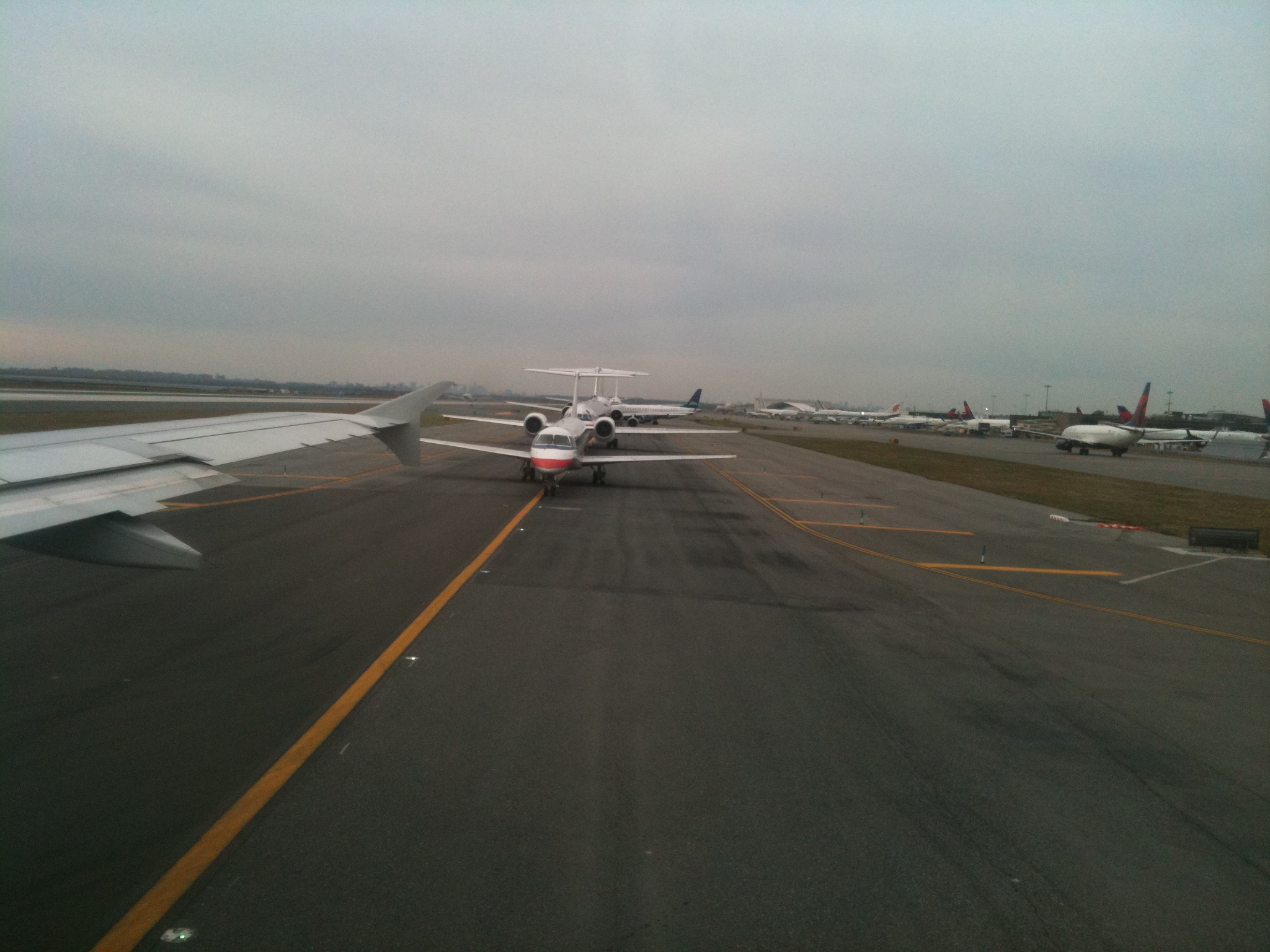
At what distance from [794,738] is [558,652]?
129 inches

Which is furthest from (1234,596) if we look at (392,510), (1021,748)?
(392,510)

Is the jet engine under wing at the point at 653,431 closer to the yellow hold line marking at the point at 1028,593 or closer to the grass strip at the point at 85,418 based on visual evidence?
the yellow hold line marking at the point at 1028,593

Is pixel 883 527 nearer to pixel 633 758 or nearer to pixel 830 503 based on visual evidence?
pixel 830 503

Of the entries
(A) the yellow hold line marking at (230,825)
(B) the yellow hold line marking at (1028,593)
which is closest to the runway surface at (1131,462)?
(B) the yellow hold line marking at (1028,593)

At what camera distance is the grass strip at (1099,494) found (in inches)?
949

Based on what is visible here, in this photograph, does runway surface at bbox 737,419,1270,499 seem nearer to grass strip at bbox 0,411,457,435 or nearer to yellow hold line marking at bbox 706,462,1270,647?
yellow hold line marking at bbox 706,462,1270,647

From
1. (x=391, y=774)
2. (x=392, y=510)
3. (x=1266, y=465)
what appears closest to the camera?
(x=391, y=774)

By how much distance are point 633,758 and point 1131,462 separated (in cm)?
5985

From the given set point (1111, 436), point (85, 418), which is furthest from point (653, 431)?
point (1111, 436)

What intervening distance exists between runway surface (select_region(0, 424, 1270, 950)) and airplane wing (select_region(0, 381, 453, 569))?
6.27 feet

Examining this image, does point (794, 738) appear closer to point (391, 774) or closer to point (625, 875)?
point (625, 875)

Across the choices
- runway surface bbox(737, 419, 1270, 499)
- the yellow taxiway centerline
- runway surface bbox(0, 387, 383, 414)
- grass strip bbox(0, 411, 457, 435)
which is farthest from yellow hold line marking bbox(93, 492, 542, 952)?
runway surface bbox(737, 419, 1270, 499)

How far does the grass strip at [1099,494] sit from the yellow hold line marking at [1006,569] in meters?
8.23

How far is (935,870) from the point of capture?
4.72m
